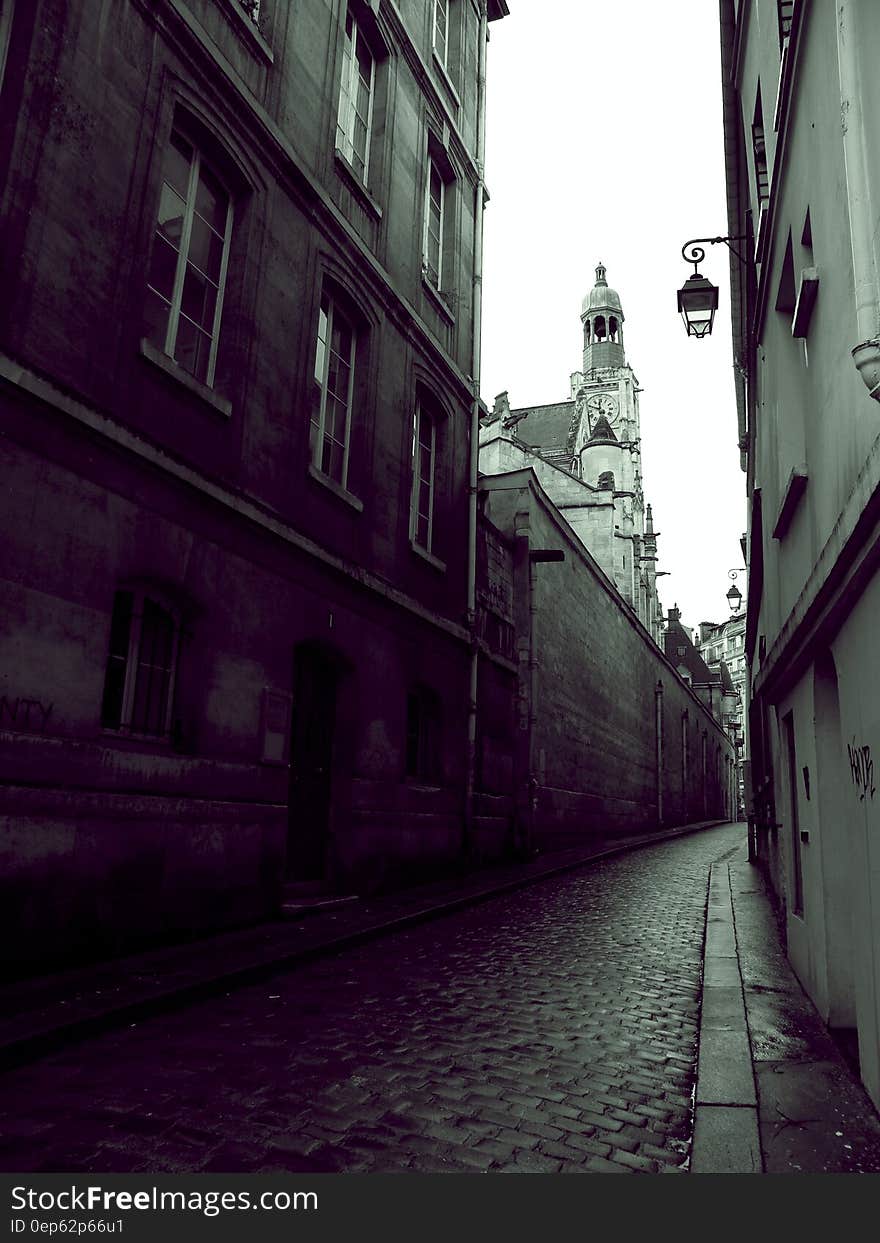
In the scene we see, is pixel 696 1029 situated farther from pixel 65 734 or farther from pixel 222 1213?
pixel 65 734

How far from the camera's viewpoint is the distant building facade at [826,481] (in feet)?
11.1

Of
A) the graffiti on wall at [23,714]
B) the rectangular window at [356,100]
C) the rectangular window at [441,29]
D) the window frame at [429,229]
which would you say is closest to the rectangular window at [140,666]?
the graffiti on wall at [23,714]

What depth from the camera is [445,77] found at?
13430 millimetres

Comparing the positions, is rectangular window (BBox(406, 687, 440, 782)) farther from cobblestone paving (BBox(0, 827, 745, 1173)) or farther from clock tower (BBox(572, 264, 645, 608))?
clock tower (BBox(572, 264, 645, 608))

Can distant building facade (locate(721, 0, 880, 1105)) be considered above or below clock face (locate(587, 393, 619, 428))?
below

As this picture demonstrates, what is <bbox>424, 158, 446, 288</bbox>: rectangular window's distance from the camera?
42.0ft

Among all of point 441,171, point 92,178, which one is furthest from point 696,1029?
point 441,171

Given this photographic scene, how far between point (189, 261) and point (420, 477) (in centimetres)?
524

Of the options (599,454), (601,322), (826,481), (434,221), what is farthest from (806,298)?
(601,322)

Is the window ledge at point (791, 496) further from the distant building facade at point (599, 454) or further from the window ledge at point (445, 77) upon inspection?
the distant building facade at point (599, 454)

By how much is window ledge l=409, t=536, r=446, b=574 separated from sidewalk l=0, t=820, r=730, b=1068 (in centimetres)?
424

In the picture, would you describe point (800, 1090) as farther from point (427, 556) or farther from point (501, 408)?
point (501, 408)

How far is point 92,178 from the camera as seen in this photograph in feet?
20.3

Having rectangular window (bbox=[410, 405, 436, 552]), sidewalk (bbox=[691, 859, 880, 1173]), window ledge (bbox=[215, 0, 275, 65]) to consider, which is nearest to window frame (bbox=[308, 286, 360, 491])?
rectangular window (bbox=[410, 405, 436, 552])
